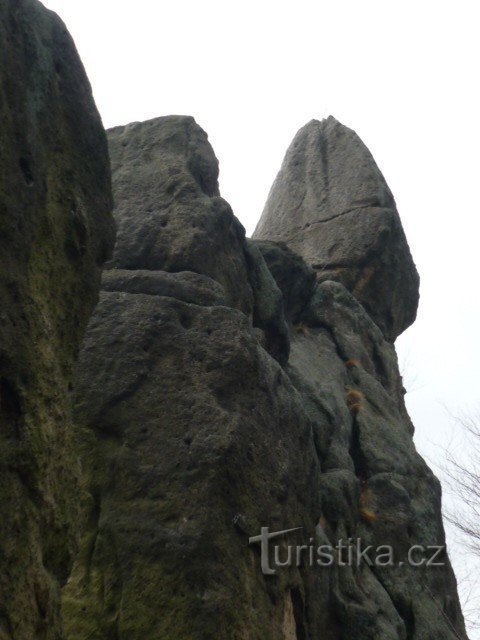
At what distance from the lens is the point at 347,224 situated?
1577cm

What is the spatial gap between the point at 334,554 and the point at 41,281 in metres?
6.23

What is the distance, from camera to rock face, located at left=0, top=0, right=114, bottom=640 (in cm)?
322

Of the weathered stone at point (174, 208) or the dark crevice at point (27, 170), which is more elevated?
the weathered stone at point (174, 208)

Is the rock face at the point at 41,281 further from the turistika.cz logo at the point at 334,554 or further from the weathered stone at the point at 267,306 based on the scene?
the weathered stone at the point at 267,306

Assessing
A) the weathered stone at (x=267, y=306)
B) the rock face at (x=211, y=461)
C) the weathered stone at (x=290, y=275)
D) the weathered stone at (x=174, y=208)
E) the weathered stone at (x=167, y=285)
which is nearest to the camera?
the rock face at (x=211, y=461)

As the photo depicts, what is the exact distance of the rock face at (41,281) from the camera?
3.22 metres

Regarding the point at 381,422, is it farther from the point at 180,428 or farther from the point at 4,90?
the point at 4,90

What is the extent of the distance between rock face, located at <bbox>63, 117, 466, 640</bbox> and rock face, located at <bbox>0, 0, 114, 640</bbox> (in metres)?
2.97

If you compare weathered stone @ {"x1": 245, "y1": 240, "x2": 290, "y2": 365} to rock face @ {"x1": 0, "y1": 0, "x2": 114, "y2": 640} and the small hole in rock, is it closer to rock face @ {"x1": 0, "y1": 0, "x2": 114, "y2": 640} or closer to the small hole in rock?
rock face @ {"x1": 0, "y1": 0, "x2": 114, "y2": 640}

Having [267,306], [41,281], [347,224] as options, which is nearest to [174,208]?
[267,306]

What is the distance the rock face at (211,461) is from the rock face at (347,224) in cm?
401

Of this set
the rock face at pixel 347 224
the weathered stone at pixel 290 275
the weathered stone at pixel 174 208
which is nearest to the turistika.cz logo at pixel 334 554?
the weathered stone at pixel 174 208

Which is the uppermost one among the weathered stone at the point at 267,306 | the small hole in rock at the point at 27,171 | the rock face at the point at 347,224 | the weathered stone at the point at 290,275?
the rock face at the point at 347,224

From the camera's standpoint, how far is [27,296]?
137 inches
